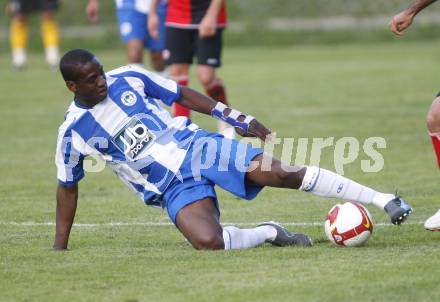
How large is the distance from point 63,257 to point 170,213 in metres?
0.76

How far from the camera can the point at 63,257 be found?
646cm

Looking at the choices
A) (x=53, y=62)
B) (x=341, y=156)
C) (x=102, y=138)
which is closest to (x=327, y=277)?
(x=102, y=138)

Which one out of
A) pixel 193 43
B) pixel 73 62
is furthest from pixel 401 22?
pixel 193 43

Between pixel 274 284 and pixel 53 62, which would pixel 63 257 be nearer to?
pixel 274 284

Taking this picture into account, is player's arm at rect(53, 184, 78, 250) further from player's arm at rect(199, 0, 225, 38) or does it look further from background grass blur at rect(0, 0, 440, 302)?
player's arm at rect(199, 0, 225, 38)

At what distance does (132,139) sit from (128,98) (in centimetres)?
27

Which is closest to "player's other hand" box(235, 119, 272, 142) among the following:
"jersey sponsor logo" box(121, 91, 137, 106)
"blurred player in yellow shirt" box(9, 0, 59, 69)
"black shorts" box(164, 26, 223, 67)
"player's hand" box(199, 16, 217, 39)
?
"jersey sponsor logo" box(121, 91, 137, 106)

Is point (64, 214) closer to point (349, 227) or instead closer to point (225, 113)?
point (225, 113)

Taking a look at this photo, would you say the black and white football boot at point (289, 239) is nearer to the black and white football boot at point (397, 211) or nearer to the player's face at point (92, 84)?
the black and white football boot at point (397, 211)

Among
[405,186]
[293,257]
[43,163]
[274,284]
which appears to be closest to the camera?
[274,284]

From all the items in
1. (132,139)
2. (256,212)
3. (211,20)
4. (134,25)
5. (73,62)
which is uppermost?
(73,62)

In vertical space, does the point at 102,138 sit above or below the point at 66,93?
above

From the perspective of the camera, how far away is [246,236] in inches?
263

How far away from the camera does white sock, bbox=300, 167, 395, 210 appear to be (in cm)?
657
